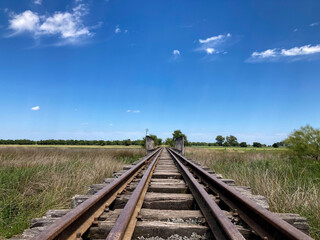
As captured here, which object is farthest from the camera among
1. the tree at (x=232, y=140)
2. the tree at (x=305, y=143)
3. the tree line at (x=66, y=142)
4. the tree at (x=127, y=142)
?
the tree at (x=232, y=140)

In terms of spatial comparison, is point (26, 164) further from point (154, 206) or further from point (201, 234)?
point (201, 234)

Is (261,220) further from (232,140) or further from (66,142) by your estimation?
(232,140)

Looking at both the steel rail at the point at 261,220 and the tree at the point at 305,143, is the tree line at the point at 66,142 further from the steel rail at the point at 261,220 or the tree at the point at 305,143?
the steel rail at the point at 261,220

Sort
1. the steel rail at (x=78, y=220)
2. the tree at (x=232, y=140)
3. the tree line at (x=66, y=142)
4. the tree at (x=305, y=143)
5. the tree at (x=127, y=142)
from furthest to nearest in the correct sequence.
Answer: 1. the tree at (x=232, y=140)
2. the tree at (x=127, y=142)
3. the tree line at (x=66, y=142)
4. the tree at (x=305, y=143)
5. the steel rail at (x=78, y=220)

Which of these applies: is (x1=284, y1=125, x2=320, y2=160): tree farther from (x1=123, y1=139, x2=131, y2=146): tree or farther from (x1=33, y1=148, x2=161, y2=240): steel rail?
(x1=123, y1=139, x2=131, y2=146): tree

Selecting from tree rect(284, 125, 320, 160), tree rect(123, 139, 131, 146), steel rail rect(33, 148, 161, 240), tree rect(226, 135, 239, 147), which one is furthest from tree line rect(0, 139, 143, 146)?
steel rail rect(33, 148, 161, 240)

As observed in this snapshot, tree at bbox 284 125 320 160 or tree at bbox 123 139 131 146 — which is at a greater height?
tree at bbox 284 125 320 160

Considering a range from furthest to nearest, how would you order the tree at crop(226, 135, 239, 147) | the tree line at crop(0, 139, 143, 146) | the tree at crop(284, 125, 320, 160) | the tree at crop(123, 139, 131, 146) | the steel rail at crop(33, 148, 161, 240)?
1. the tree at crop(226, 135, 239, 147)
2. the tree at crop(123, 139, 131, 146)
3. the tree line at crop(0, 139, 143, 146)
4. the tree at crop(284, 125, 320, 160)
5. the steel rail at crop(33, 148, 161, 240)

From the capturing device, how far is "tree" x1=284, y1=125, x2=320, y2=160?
10.6 meters

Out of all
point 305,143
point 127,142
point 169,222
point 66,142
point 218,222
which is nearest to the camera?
point 218,222

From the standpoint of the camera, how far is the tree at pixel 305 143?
10.6 m

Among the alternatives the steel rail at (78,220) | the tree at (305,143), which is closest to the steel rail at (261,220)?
the steel rail at (78,220)

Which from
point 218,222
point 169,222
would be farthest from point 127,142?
point 218,222

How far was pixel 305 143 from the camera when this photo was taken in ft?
36.1
